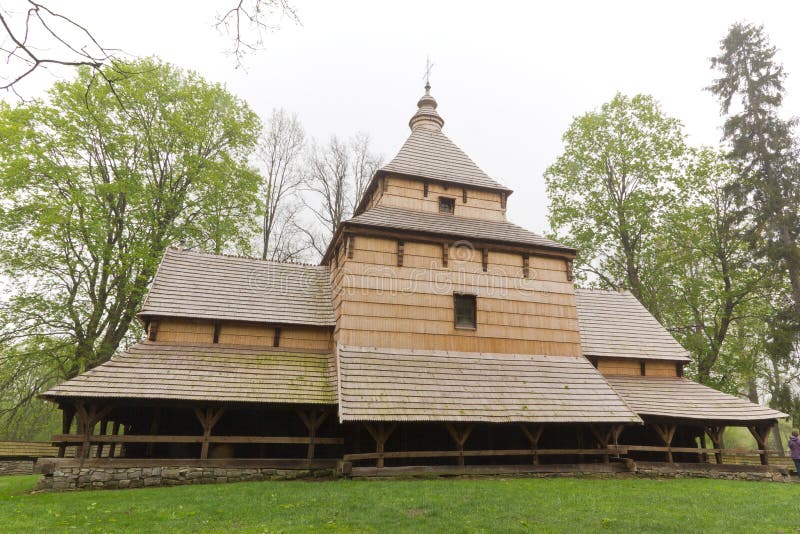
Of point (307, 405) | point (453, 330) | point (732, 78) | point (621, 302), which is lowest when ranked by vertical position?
point (307, 405)

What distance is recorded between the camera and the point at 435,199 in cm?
1453

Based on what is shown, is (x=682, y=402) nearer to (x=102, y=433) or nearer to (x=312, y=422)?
(x=312, y=422)

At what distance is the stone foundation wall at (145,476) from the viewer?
9367 millimetres

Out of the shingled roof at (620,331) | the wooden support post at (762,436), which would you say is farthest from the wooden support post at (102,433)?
the wooden support post at (762,436)

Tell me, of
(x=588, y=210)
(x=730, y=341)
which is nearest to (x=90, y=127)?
(x=588, y=210)

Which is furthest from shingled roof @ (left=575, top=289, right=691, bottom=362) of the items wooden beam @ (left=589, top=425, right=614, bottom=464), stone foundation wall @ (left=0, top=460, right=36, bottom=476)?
stone foundation wall @ (left=0, top=460, right=36, bottom=476)

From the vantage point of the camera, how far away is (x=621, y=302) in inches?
680

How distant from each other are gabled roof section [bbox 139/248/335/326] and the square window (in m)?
3.55

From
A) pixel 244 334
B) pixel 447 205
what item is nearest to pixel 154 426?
pixel 244 334

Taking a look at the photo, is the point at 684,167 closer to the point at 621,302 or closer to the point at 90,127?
the point at 621,302

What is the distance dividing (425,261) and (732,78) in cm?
1661

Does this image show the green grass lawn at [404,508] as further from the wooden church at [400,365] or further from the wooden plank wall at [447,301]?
the wooden plank wall at [447,301]

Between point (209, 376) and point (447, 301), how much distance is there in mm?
6317

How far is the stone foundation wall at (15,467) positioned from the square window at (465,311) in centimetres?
1430
